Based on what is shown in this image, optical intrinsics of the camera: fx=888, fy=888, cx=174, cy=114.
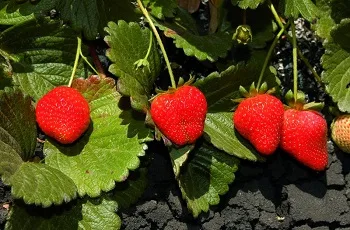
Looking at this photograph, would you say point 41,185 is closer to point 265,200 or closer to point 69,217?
point 69,217

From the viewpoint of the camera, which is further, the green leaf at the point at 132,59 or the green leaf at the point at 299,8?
the green leaf at the point at 299,8

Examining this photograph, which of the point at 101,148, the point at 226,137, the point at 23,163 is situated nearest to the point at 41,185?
the point at 23,163

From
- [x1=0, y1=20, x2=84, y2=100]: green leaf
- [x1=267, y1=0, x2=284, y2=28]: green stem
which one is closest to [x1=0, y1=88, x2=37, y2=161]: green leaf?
[x1=0, y1=20, x2=84, y2=100]: green leaf

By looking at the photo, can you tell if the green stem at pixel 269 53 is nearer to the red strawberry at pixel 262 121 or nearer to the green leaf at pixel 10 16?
the red strawberry at pixel 262 121

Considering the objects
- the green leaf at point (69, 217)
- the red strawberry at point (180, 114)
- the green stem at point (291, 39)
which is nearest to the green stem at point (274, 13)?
the green stem at point (291, 39)

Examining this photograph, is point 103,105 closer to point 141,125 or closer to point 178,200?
point 141,125
